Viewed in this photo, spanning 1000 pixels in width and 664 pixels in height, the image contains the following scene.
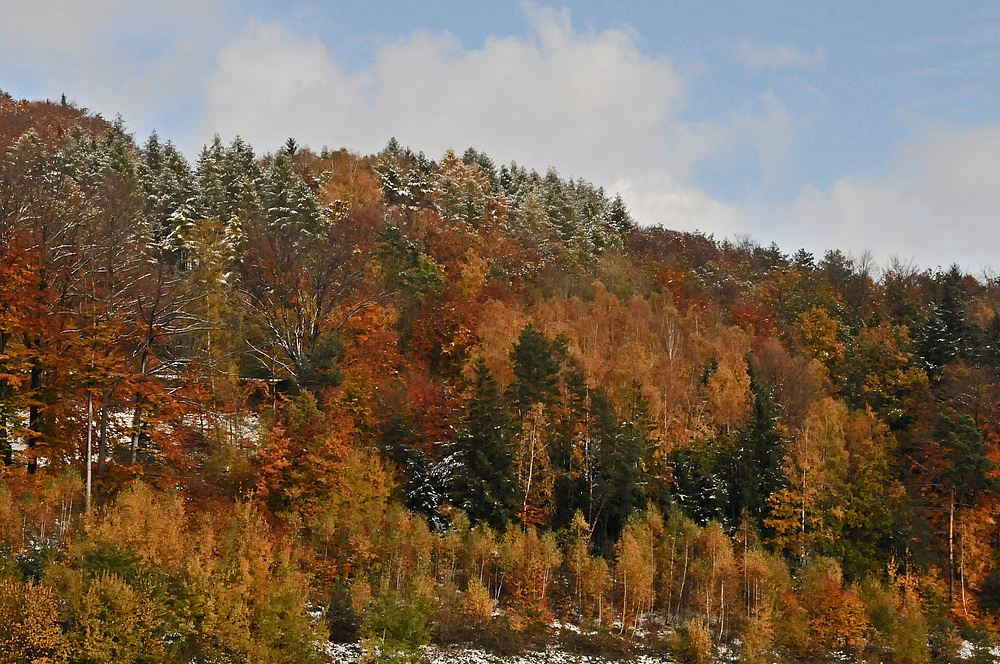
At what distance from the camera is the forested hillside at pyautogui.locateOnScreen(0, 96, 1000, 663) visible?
25172mm

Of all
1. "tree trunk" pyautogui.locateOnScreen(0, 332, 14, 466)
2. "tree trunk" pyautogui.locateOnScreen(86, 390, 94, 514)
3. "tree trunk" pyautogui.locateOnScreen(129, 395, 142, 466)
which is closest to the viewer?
"tree trunk" pyautogui.locateOnScreen(86, 390, 94, 514)

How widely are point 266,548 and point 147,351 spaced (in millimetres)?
11146

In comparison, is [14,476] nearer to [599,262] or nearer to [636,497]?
[636,497]

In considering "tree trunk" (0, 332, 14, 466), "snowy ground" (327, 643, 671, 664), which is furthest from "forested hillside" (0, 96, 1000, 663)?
"snowy ground" (327, 643, 671, 664)

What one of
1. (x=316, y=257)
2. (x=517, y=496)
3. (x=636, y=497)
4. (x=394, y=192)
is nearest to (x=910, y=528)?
(x=636, y=497)

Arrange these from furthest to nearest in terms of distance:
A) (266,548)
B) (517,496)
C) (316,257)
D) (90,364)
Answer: (316,257)
(517,496)
(90,364)
(266,548)

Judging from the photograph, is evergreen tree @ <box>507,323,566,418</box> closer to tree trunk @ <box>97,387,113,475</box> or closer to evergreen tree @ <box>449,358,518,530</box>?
evergreen tree @ <box>449,358,518,530</box>

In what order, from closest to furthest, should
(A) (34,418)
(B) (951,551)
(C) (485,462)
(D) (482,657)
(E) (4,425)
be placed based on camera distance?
(E) (4,425) < (D) (482,657) < (A) (34,418) < (C) (485,462) < (B) (951,551)

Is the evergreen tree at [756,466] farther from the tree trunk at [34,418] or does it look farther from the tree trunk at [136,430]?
the tree trunk at [34,418]

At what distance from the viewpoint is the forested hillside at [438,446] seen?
25.2 metres

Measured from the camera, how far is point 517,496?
37.3 meters

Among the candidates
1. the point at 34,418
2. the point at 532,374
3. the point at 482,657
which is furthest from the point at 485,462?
the point at 34,418

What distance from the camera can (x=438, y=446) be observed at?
4062 cm

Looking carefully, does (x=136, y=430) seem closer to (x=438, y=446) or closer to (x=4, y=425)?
(x=4, y=425)
